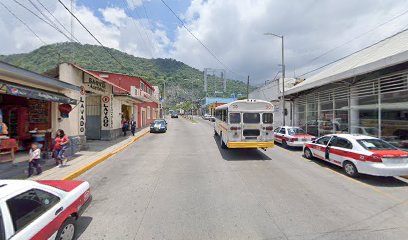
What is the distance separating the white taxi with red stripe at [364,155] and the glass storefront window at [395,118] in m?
4.73

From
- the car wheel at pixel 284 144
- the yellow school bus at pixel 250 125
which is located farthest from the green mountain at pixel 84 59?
the car wheel at pixel 284 144

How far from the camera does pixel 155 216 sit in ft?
14.8

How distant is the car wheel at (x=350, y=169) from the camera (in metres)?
7.20

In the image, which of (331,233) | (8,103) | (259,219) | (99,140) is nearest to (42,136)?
(8,103)

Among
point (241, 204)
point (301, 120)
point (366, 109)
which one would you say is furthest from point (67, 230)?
point (301, 120)

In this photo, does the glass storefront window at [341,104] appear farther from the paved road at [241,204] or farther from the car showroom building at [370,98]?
the paved road at [241,204]

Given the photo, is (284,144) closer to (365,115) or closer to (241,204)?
(365,115)

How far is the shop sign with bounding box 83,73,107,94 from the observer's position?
39.3 ft

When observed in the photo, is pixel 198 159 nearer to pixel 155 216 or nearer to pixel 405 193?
pixel 155 216

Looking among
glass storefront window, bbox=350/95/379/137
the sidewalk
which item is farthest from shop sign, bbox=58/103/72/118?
glass storefront window, bbox=350/95/379/137

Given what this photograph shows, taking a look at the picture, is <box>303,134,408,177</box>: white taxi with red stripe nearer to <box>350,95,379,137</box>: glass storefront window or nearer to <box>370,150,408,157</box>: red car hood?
<box>370,150,408,157</box>: red car hood

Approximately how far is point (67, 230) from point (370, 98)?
51.4 feet

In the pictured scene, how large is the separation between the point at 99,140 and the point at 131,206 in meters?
12.8

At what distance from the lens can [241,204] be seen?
5.07 metres
